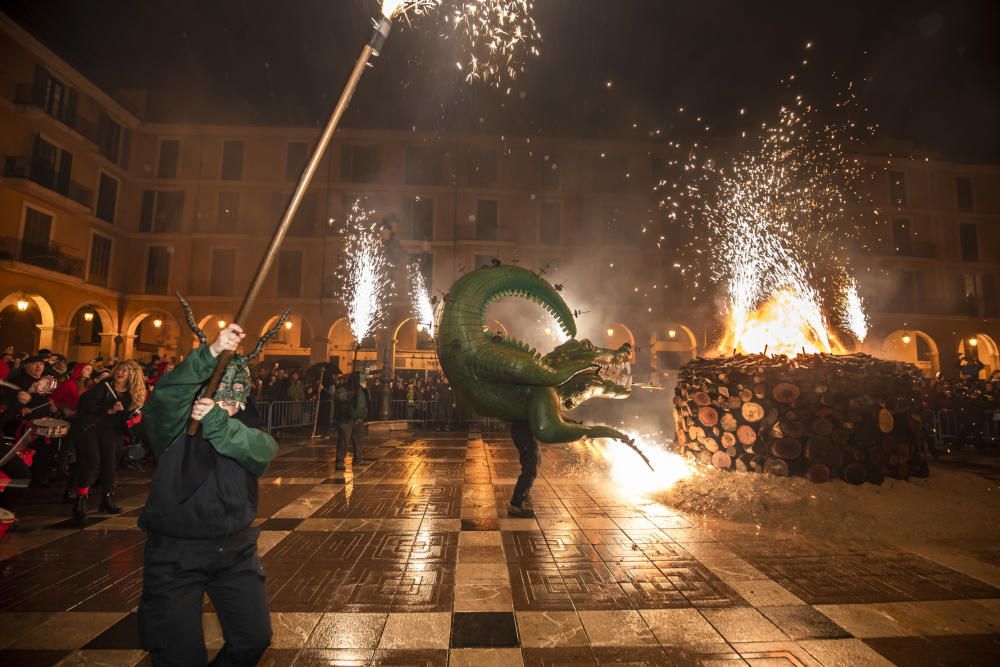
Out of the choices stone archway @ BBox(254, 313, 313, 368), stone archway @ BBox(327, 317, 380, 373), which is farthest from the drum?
stone archway @ BBox(254, 313, 313, 368)

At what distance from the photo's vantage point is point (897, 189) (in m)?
28.7

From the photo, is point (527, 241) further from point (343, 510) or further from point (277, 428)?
point (343, 510)

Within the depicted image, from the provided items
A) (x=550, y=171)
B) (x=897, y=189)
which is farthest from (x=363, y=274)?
(x=897, y=189)

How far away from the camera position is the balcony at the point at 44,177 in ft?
60.3

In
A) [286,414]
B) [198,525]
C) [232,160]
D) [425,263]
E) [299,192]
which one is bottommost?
[286,414]

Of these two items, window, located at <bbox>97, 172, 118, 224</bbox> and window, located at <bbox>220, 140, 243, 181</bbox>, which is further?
window, located at <bbox>220, 140, 243, 181</bbox>

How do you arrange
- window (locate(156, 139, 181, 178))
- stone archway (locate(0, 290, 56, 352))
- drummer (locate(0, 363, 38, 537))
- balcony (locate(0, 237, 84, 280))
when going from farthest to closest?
window (locate(156, 139, 181, 178)), stone archway (locate(0, 290, 56, 352)), balcony (locate(0, 237, 84, 280)), drummer (locate(0, 363, 38, 537))

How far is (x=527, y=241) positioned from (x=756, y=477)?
22020 mm

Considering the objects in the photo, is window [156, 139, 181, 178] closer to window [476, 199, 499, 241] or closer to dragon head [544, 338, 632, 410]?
window [476, 199, 499, 241]

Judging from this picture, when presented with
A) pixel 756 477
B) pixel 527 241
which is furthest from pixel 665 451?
pixel 527 241

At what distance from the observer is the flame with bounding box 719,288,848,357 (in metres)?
8.47

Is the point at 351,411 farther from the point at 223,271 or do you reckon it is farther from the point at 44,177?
the point at 223,271

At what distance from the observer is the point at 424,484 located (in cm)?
703

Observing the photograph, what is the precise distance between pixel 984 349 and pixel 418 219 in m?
32.2
